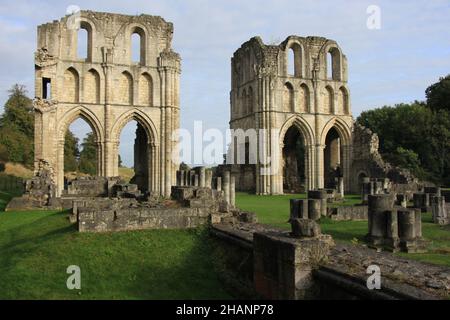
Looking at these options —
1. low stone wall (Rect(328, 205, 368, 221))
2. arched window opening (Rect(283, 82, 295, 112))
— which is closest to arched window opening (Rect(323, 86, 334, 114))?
arched window opening (Rect(283, 82, 295, 112))

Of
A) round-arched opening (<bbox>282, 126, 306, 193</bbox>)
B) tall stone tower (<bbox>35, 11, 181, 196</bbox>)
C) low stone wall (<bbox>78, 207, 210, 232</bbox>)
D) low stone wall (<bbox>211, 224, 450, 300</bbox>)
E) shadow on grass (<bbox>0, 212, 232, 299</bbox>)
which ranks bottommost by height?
shadow on grass (<bbox>0, 212, 232, 299</bbox>)

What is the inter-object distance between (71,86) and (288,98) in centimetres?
1580

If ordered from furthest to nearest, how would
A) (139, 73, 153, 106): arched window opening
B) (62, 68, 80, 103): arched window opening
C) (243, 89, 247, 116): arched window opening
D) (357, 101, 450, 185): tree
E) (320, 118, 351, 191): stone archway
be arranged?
(357, 101, 450, 185): tree → (243, 89, 247, 116): arched window opening → (320, 118, 351, 191): stone archway → (139, 73, 153, 106): arched window opening → (62, 68, 80, 103): arched window opening

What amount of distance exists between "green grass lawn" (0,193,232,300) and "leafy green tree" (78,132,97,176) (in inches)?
1972

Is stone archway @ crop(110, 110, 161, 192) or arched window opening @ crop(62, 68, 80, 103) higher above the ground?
arched window opening @ crop(62, 68, 80, 103)

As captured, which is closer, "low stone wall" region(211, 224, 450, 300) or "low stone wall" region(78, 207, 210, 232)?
"low stone wall" region(211, 224, 450, 300)

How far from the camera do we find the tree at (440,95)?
4906cm

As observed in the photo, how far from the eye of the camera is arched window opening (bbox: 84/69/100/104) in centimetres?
3045

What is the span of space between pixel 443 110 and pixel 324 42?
15.7 metres

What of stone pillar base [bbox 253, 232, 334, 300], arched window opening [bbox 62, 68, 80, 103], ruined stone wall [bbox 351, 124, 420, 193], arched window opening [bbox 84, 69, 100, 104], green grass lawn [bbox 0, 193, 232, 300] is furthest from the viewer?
ruined stone wall [bbox 351, 124, 420, 193]

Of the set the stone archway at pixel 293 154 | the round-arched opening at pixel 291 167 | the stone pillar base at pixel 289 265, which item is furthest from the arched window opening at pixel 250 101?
the stone pillar base at pixel 289 265

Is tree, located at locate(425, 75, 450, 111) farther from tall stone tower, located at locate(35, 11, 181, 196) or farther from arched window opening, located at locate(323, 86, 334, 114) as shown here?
tall stone tower, located at locate(35, 11, 181, 196)

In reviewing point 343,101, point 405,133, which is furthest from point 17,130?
point 405,133
